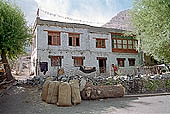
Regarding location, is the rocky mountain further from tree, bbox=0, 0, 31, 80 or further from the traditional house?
tree, bbox=0, 0, 31, 80

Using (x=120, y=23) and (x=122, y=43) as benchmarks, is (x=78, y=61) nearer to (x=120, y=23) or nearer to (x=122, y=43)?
(x=122, y=43)

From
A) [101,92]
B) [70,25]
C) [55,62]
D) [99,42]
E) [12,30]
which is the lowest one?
[101,92]

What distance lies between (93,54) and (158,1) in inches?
381

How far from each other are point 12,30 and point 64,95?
23.7 ft

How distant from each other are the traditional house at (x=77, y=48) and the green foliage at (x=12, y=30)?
369 cm

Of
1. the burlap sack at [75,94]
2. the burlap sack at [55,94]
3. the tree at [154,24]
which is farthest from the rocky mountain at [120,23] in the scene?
the burlap sack at [55,94]

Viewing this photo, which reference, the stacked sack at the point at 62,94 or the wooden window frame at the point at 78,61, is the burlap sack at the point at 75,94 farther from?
the wooden window frame at the point at 78,61

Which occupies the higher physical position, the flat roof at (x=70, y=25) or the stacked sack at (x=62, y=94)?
the flat roof at (x=70, y=25)

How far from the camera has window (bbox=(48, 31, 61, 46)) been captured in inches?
713

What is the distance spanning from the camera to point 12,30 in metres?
12.1

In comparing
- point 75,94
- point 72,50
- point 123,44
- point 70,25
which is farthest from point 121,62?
point 75,94

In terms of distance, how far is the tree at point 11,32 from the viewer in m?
11.8

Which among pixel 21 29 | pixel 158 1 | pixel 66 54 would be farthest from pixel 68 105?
pixel 66 54

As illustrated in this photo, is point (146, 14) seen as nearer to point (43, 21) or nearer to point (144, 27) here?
point (144, 27)
